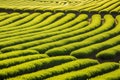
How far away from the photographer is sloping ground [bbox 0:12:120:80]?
24.1 m

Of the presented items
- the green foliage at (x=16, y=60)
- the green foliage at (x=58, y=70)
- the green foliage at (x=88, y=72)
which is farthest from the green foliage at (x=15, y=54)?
the green foliage at (x=88, y=72)

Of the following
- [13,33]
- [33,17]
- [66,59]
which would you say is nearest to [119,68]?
[66,59]

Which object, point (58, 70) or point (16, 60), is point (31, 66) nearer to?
point (16, 60)

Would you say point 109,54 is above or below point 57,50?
below

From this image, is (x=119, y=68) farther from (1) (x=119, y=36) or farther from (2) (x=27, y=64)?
(1) (x=119, y=36)

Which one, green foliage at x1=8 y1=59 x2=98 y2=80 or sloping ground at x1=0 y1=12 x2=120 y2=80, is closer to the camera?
green foliage at x1=8 y1=59 x2=98 y2=80

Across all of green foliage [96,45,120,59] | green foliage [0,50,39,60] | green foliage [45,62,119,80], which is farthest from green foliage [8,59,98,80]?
green foliage [0,50,39,60]

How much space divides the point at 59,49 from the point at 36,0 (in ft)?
218

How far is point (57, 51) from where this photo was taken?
31516mm

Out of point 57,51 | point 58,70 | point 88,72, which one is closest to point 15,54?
point 57,51

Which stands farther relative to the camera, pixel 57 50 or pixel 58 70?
pixel 57 50

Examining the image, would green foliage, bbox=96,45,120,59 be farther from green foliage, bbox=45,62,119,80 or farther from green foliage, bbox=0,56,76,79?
Answer: green foliage, bbox=0,56,76,79

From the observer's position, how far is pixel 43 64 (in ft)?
86.2

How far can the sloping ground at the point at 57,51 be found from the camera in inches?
950
